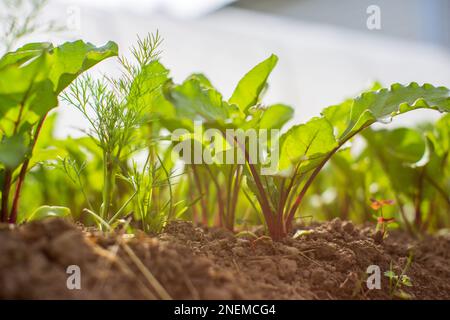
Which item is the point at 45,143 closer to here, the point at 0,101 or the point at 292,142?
the point at 0,101

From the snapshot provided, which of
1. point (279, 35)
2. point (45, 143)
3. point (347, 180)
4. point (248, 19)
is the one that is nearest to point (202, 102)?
point (45, 143)

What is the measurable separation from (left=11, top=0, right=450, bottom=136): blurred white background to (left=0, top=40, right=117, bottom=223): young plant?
1396 mm

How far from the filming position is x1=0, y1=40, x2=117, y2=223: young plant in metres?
0.82

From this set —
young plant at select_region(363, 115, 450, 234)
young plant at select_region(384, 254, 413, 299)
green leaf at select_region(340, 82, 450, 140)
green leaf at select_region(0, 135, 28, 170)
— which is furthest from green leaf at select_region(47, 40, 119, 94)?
young plant at select_region(363, 115, 450, 234)

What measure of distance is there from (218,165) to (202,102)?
33 cm

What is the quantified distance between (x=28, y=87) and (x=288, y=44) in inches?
126

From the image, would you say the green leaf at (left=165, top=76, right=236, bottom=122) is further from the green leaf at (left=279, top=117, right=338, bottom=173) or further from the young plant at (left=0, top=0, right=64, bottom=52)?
the young plant at (left=0, top=0, right=64, bottom=52)

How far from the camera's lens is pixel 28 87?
84 cm

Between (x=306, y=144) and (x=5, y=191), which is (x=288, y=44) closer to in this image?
(x=306, y=144)

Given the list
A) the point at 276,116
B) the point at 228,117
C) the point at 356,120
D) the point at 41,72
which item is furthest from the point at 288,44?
the point at 41,72

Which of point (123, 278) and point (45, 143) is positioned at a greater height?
point (45, 143)

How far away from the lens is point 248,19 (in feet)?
14.1

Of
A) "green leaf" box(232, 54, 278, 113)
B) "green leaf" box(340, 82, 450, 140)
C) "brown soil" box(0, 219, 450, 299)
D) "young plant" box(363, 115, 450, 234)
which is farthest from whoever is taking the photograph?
"young plant" box(363, 115, 450, 234)

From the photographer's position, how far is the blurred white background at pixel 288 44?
279 centimetres
